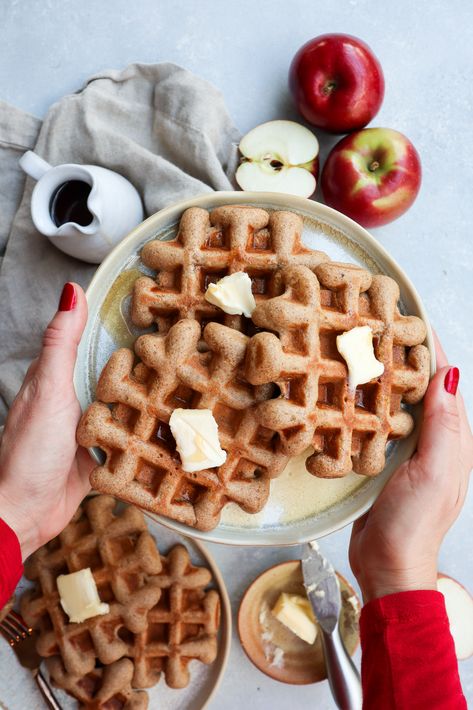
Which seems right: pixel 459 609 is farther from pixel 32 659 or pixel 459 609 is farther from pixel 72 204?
pixel 72 204

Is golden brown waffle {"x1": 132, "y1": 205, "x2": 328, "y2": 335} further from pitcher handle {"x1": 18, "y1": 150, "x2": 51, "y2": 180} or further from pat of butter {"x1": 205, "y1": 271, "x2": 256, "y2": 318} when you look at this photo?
pitcher handle {"x1": 18, "y1": 150, "x2": 51, "y2": 180}

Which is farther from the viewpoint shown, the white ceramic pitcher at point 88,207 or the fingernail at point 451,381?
the white ceramic pitcher at point 88,207

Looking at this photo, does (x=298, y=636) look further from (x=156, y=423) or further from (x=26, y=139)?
(x=26, y=139)

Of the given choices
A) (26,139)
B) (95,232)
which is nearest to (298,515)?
(95,232)

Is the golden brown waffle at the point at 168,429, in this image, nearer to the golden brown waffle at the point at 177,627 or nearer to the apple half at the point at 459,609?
the golden brown waffle at the point at 177,627

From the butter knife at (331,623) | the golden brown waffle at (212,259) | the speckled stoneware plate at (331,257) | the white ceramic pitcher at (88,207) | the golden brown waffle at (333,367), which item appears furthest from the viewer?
the butter knife at (331,623)

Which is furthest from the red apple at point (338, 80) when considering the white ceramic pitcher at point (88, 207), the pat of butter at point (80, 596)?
the pat of butter at point (80, 596)
